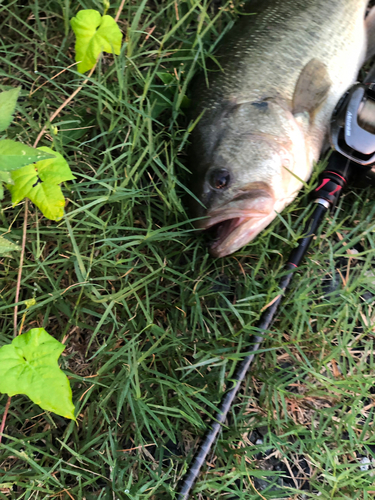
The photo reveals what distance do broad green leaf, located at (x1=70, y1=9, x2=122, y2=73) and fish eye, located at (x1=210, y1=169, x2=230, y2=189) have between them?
0.91 m

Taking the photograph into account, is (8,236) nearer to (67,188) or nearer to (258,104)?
(67,188)

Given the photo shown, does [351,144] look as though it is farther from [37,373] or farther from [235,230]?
[37,373]

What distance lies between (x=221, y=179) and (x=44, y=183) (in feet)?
3.14

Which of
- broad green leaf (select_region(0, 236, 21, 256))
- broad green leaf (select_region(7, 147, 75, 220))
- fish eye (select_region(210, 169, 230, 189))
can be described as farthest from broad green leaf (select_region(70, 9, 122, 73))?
broad green leaf (select_region(0, 236, 21, 256))

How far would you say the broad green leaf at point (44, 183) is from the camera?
1936 mm

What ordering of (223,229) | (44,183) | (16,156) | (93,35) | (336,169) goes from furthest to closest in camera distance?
(336,169) → (223,229) → (93,35) → (44,183) → (16,156)

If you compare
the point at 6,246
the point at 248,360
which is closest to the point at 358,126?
the point at 248,360

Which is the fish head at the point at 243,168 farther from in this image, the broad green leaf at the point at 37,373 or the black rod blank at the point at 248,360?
the broad green leaf at the point at 37,373

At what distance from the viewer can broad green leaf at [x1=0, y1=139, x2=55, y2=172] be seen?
5.59 feet

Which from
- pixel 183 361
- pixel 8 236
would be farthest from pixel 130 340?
pixel 8 236

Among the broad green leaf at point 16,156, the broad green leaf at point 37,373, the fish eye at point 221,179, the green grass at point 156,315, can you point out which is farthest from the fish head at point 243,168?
the broad green leaf at point 37,373

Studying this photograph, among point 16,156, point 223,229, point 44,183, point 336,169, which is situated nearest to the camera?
point 16,156

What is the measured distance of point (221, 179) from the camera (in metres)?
2.21

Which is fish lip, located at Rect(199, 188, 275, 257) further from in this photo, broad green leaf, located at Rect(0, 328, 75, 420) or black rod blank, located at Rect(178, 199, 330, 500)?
broad green leaf, located at Rect(0, 328, 75, 420)
